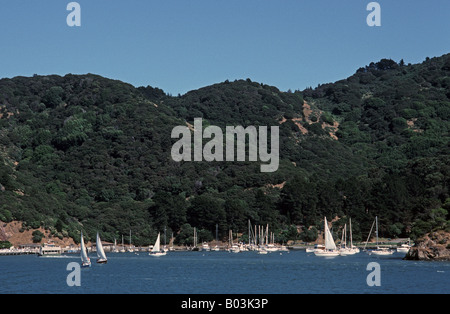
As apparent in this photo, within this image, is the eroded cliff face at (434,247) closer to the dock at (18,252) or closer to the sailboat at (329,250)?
the sailboat at (329,250)

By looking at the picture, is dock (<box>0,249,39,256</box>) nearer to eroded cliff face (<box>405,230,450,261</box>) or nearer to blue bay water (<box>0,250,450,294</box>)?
blue bay water (<box>0,250,450,294</box>)

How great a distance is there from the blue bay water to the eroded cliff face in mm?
2313

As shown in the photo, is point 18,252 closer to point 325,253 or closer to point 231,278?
point 325,253

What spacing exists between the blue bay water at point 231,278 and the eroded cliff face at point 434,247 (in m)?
2.31

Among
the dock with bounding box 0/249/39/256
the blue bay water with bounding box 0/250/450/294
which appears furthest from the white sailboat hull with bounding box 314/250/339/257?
the dock with bounding box 0/249/39/256

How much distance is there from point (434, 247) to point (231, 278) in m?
34.7

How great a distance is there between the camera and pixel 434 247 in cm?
11012

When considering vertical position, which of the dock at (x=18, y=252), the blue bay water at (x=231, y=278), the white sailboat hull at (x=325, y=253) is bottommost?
the blue bay water at (x=231, y=278)

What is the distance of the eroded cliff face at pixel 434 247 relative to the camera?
108812 mm

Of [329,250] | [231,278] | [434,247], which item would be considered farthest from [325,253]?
[231,278]

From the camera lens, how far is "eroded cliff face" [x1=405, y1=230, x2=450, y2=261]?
109m

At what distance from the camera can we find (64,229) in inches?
6683

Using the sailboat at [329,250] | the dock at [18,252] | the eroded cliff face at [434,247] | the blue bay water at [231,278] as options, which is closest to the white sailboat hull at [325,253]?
the sailboat at [329,250]
